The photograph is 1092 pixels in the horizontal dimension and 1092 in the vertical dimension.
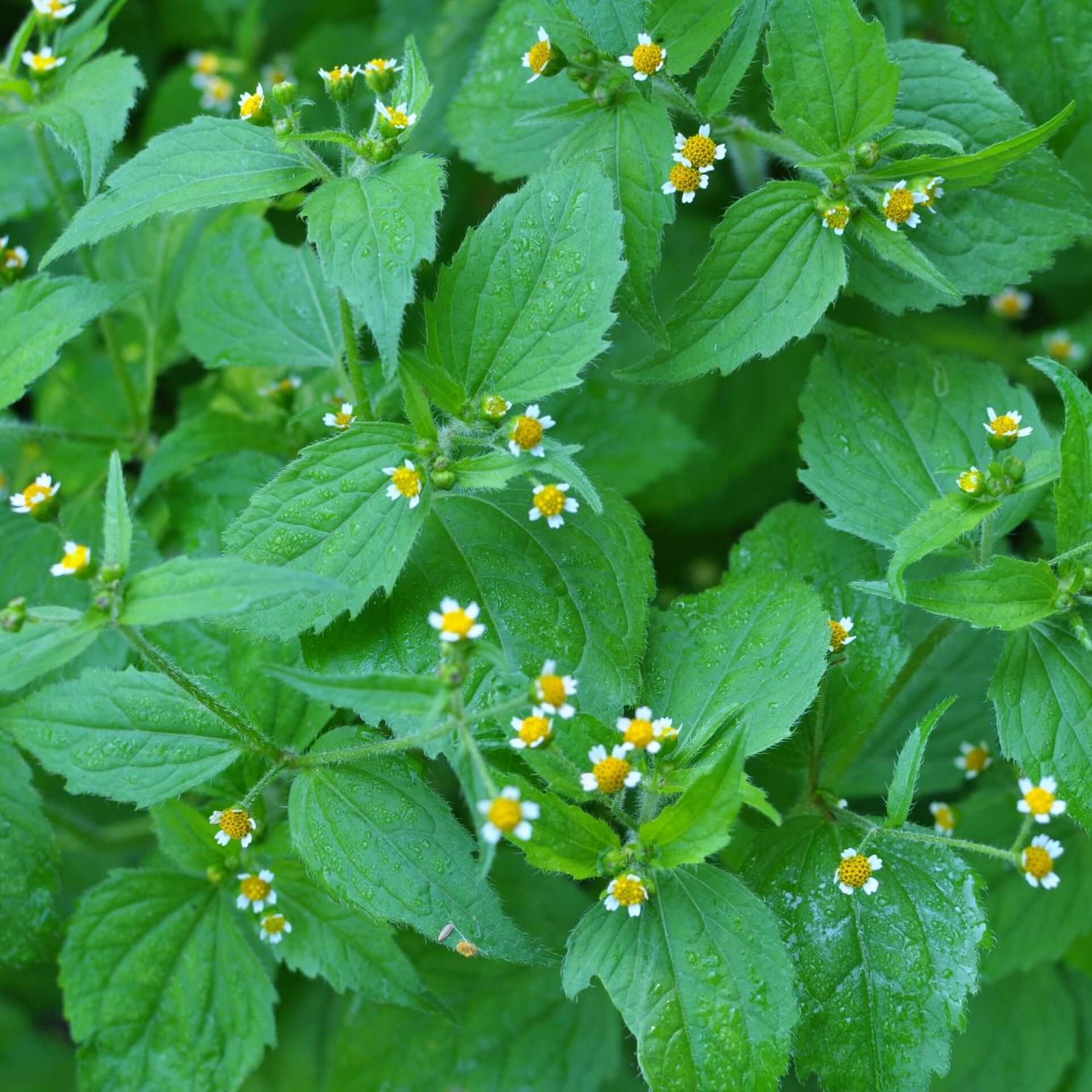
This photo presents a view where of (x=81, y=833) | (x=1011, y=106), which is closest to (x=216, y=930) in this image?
(x=81, y=833)

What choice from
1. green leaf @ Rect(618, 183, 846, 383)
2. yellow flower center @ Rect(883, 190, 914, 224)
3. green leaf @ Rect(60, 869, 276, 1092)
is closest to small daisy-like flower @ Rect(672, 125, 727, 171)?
green leaf @ Rect(618, 183, 846, 383)

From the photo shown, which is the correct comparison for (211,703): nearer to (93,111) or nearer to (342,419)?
(342,419)

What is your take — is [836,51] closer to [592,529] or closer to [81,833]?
[592,529]

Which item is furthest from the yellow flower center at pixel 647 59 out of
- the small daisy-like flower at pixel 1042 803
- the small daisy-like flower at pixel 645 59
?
the small daisy-like flower at pixel 1042 803

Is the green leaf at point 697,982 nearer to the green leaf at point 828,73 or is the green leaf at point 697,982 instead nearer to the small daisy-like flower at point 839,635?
the small daisy-like flower at point 839,635

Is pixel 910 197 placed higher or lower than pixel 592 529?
higher

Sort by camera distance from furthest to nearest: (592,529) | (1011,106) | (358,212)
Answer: (1011,106)
(592,529)
(358,212)
